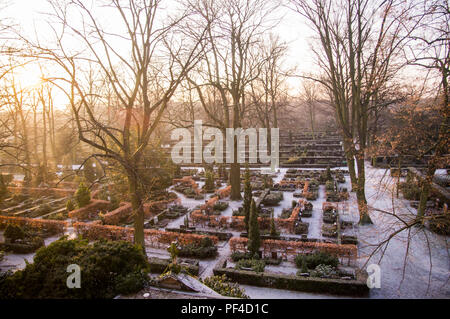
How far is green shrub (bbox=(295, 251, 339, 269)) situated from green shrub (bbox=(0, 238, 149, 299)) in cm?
549

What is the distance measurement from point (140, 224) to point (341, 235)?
8073 millimetres

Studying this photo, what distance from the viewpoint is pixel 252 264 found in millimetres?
9961

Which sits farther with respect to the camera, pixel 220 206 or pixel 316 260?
pixel 220 206

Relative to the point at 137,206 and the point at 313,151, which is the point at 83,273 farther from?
the point at 313,151

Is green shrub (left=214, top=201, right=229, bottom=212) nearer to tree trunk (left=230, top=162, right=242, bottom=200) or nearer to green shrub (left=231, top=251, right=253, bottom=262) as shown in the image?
tree trunk (left=230, top=162, right=242, bottom=200)

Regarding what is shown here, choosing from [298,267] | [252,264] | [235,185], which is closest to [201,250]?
[252,264]

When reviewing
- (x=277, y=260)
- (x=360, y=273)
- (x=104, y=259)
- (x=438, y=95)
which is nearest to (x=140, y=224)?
(x=104, y=259)

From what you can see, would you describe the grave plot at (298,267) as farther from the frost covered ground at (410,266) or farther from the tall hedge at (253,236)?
the frost covered ground at (410,266)

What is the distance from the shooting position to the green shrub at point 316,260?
32.6ft

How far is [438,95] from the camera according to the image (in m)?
7.21

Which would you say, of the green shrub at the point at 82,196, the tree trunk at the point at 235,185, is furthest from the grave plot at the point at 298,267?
the green shrub at the point at 82,196

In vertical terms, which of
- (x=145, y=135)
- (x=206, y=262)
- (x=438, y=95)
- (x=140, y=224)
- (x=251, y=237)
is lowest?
(x=206, y=262)

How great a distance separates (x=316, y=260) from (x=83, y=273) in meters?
7.22
